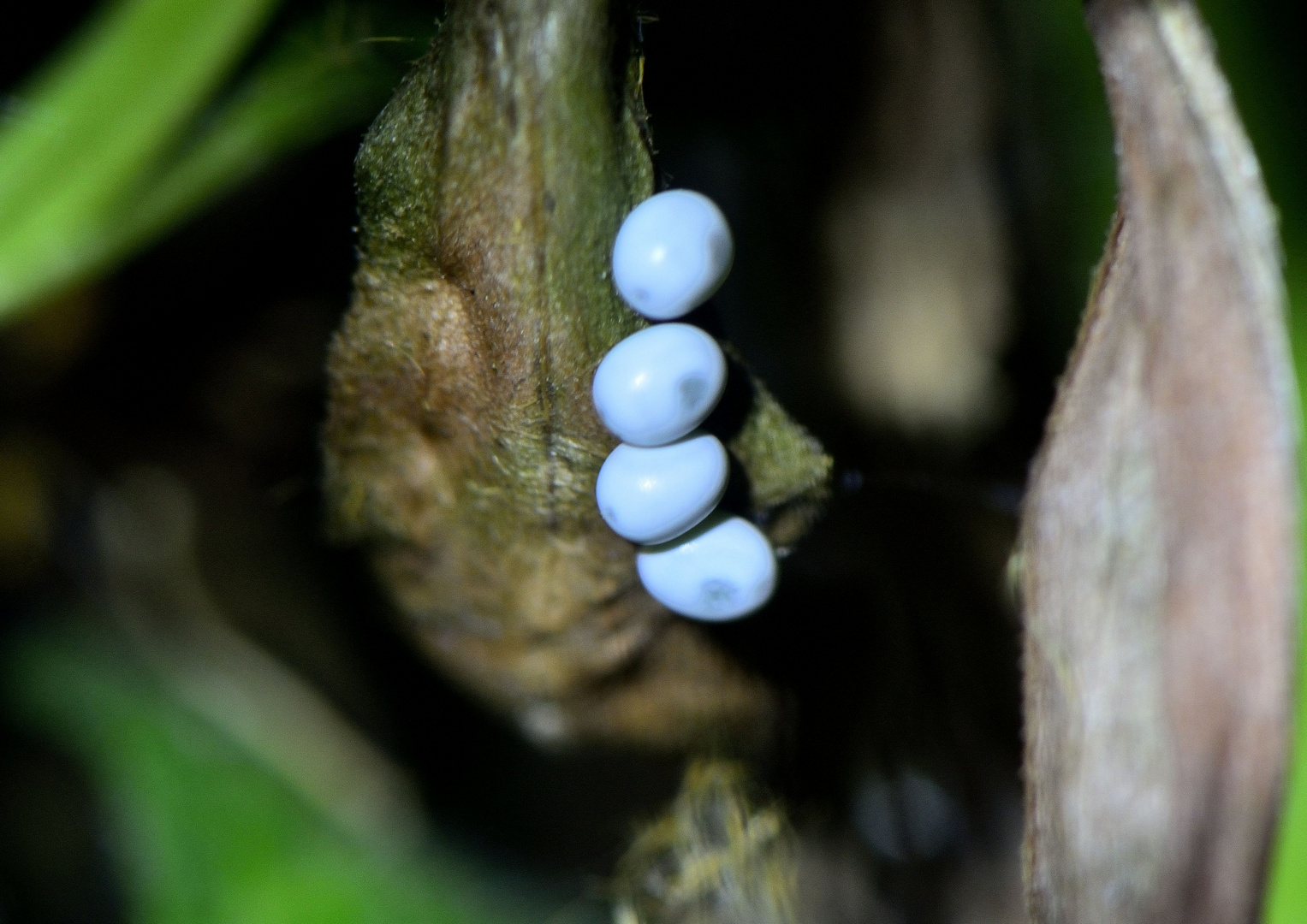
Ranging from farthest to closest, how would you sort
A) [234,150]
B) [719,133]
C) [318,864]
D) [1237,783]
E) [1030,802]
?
[318,864] → [719,133] → [234,150] → [1030,802] → [1237,783]

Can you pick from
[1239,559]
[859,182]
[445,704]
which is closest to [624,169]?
[1239,559]

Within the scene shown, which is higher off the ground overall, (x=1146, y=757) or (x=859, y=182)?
(x=859, y=182)

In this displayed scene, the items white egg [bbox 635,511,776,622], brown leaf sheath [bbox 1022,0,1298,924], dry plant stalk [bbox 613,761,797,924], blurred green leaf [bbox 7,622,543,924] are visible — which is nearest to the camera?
brown leaf sheath [bbox 1022,0,1298,924]

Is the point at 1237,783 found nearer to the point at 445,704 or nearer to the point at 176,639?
the point at 445,704

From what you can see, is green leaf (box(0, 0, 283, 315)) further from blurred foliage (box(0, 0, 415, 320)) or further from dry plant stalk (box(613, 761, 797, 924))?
dry plant stalk (box(613, 761, 797, 924))

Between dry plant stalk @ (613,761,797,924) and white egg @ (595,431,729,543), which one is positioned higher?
white egg @ (595,431,729,543)

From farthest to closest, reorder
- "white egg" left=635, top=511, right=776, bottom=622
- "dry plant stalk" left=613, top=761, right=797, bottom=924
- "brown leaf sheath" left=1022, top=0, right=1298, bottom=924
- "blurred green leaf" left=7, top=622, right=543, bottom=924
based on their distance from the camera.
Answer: "blurred green leaf" left=7, top=622, right=543, bottom=924
"dry plant stalk" left=613, top=761, right=797, bottom=924
"white egg" left=635, top=511, right=776, bottom=622
"brown leaf sheath" left=1022, top=0, right=1298, bottom=924

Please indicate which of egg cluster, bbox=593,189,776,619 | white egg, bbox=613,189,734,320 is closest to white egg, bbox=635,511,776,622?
egg cluster, bbox=593,189,776,619

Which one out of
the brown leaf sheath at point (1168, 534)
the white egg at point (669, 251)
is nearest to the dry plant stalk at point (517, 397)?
the white egg at point (669, 251)

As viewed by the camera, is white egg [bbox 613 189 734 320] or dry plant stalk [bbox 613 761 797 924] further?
dry plant stalk [bbox 613 761 797 924]
